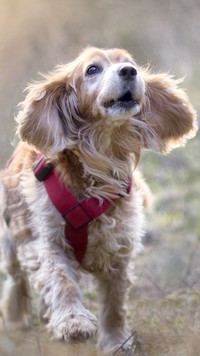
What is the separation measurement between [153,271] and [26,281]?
887 millimetres

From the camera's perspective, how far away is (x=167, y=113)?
15.2 ft

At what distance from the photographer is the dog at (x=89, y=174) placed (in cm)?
410

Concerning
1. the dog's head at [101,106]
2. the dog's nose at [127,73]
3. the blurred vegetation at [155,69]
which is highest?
the dog's nose at [127,73]

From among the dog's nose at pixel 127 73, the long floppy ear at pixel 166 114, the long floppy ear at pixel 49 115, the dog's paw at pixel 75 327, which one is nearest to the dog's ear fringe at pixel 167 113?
the long floppy ear at pixel 166 114

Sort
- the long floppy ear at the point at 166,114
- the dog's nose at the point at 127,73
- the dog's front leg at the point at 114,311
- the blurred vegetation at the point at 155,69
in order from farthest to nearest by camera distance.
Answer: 1. the blurred vegetation at the point at 155,69
2. the long floppy ear at the point at 166,114
3. the dog's front leg at the point at 114,311
4. the dog's nose at the point at 127,73

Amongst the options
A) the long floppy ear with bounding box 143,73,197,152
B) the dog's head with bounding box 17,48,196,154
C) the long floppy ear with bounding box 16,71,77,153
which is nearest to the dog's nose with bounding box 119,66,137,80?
the dog's head with bounding box 17,48,196,154

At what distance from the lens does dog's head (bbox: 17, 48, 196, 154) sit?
400 centimetres

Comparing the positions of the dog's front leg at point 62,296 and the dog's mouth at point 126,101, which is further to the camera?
the dog's mouth at point 126,101

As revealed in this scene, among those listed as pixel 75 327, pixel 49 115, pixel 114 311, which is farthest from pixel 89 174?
pixel 75 327

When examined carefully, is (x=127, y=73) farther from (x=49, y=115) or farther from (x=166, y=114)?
(x=166, y=114)

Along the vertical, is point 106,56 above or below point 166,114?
above

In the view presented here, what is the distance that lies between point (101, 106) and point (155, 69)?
2059mm

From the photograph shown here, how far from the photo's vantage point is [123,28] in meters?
8.01

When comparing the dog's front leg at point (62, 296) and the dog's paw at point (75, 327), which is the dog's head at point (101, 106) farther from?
the dog's paw at point (75, 327)
